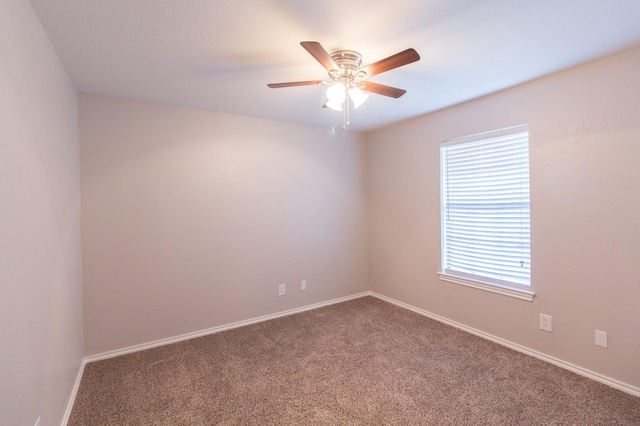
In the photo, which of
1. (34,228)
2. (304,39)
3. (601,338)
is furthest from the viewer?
(601,338)

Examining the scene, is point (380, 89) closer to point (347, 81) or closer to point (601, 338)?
point (347, 81)

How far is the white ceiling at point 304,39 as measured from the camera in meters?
1.57

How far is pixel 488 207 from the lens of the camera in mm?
2945

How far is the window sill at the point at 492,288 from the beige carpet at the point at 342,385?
49 centimetres

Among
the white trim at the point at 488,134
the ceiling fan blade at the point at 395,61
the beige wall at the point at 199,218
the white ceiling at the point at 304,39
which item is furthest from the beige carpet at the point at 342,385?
the white ceiling at the point at 304,39

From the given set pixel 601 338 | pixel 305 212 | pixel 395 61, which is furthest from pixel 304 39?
pixel 601 338

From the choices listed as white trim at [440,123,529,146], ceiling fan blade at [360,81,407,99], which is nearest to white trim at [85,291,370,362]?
white trim at [440,123,529,146]

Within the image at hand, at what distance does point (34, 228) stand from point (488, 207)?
342 centimetres

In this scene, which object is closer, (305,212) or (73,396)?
(73,396)

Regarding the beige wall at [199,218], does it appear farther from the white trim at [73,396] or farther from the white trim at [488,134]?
the white trim at [488,134]

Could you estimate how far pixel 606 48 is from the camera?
200 cm

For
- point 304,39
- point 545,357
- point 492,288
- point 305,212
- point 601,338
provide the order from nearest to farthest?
point 304,39, point 601,338, point 545,357, point 492,288, point 305,212

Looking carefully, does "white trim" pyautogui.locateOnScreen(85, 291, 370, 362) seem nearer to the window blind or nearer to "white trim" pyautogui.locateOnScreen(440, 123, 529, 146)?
the window blind

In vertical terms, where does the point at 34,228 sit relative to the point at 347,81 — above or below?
below
